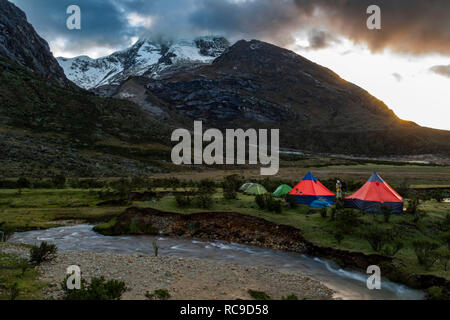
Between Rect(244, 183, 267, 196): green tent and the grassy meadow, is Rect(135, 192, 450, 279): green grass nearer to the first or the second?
the grassy meadow

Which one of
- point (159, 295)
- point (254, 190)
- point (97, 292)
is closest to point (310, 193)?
point (254, 190)

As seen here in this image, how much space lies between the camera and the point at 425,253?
1429 cm

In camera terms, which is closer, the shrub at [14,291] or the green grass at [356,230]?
the shrub at [14,291]

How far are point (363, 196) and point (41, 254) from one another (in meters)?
20.8

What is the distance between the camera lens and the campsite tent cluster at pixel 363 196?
21.0 metres

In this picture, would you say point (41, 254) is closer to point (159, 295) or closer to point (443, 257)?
point (159, 295)

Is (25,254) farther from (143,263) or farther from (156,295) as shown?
(156,295)

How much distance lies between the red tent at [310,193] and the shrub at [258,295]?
15.1m

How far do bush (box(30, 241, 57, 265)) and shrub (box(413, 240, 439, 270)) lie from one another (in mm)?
18224

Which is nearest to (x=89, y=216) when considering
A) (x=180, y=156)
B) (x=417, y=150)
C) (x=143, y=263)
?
(x=143, y=263)

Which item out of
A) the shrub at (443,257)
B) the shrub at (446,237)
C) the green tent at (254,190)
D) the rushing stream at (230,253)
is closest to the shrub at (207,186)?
the green tent at (254,190)

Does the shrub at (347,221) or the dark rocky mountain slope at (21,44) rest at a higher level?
the dark rocky mountain slope at (21,44)

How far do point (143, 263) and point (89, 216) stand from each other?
13.9m

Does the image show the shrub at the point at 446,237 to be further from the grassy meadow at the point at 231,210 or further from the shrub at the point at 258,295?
the shrub at the point at 258,295
